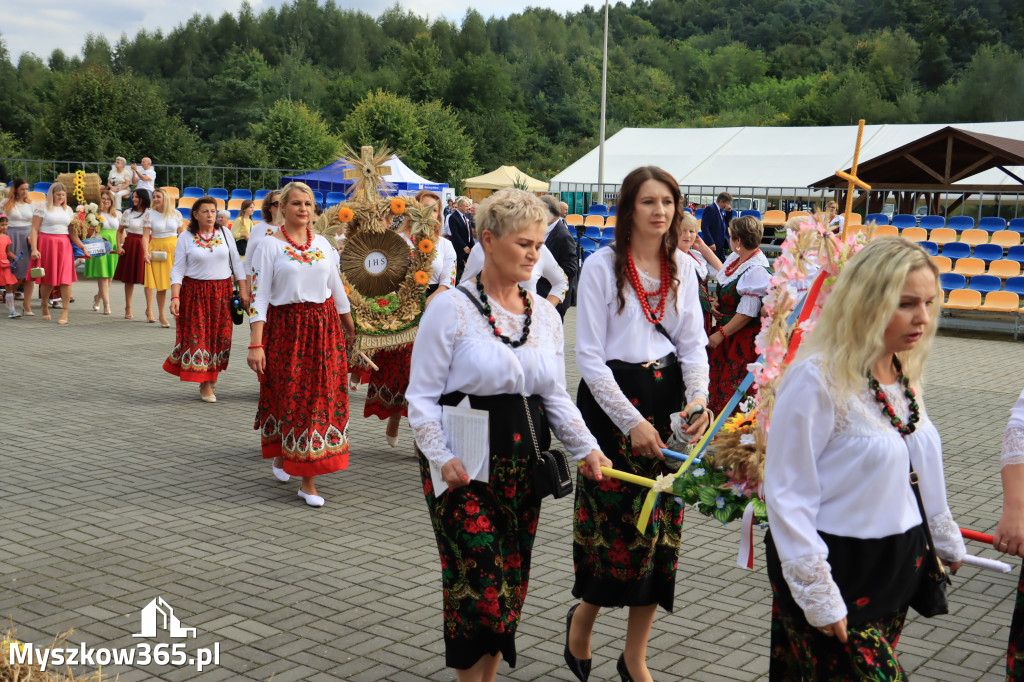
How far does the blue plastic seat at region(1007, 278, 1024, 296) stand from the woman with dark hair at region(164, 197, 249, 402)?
13.7 metres

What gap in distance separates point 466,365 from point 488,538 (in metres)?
0.60

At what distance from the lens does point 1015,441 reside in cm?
304

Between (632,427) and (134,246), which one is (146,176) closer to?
(134,246)

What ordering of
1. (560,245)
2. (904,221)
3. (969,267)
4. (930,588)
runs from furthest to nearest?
(904,221)
(969,267)
(560,245)
(930,588)

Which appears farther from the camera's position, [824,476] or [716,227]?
[716,227]

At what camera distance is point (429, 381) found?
3447 millimetres

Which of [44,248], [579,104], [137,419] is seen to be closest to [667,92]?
[579,104]

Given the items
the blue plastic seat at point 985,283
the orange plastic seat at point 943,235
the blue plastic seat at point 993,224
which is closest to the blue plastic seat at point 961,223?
the blue plastic seat at point 993,224

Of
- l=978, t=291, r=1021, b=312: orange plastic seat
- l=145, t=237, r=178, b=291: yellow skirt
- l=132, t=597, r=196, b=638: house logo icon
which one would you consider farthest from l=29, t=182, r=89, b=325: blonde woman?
l=978, t=291, r=1021, b=312: orange plastic seat

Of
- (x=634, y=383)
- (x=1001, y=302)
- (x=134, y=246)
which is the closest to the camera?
(x=634, y=383)

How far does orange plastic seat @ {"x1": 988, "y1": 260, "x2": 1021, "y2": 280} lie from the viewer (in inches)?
714

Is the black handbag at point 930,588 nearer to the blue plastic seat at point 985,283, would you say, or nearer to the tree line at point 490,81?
the blue plastic seat at point 985,283

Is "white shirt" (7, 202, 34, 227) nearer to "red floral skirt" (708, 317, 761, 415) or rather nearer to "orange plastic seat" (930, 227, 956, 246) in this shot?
"red floral skirt" (708, 317, 761, 415)

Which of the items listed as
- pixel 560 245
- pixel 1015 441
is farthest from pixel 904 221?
pixel 1015 441
